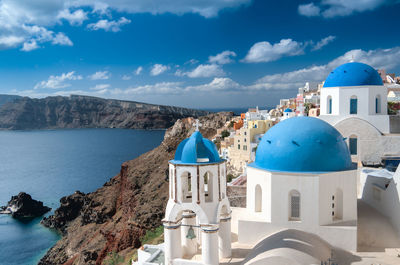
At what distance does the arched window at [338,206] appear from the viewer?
Result: 10914 mm

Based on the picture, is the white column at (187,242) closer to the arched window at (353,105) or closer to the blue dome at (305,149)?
the blue dome at (305,149)

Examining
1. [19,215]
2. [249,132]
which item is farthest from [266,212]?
[19,215]

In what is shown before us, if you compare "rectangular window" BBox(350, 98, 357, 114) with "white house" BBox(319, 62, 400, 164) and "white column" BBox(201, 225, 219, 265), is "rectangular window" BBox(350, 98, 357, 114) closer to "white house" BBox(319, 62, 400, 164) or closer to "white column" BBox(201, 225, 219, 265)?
"white house" BBox(319, 62, 400, 164)

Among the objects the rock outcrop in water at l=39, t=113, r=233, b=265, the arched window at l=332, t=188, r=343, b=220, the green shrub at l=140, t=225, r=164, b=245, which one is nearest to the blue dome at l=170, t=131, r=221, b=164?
the arched window at l=332, t=188, r=343, b=220

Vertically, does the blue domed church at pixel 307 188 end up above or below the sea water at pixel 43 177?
above

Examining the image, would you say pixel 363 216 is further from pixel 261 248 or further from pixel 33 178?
pixel 33 178

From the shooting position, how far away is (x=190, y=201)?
32.8 feet

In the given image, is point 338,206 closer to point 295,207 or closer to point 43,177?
point 295,207

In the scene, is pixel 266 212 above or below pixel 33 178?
above

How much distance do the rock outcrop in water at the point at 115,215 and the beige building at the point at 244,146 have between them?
8983 millimetres

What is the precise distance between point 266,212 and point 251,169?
1.60 m

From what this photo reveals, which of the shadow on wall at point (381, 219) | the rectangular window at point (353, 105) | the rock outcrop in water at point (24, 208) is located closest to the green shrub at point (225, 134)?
the rock outcrop in water at point (24, 208)

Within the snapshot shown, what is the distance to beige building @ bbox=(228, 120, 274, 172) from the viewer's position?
38.2m

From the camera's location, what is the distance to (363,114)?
62.2ft
